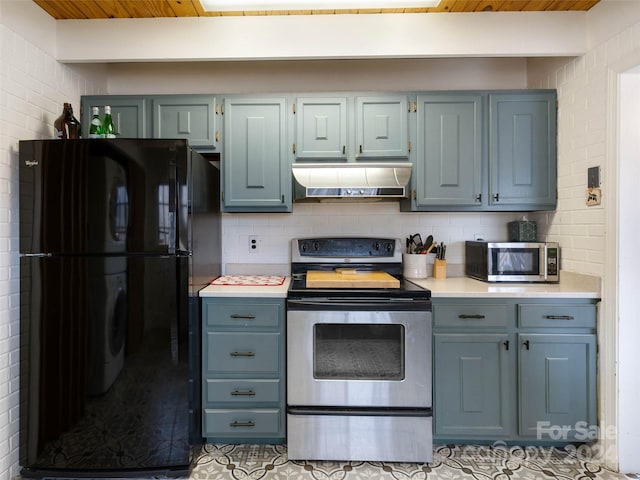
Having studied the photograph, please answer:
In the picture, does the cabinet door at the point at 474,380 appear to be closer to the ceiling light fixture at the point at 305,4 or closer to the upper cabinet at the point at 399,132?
the upper cabinet at the point at 399,132

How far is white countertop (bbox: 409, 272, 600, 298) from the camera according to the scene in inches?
76.9

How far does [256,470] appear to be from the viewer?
6.20ft

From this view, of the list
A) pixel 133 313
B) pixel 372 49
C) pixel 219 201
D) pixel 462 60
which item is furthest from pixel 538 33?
pixel 133 313

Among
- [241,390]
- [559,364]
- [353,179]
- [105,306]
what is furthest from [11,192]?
[559,364]

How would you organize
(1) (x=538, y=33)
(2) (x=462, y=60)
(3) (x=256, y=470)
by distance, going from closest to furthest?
(3) (x=256, y=470)
(1) (x=538, y=33)
(2) (x=462, y=60)

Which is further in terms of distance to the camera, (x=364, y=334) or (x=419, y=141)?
(x=419, y=141)

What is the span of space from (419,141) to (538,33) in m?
0.91

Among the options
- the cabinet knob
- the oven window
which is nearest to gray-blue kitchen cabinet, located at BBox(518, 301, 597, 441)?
the oven window

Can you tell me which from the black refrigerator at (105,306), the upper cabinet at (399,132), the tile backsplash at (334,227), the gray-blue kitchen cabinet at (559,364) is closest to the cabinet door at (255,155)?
the upper cabinet at (399,132)

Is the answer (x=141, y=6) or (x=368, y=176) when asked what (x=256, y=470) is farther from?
(x=141, y=6)

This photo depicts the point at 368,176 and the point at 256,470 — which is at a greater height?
the point at 368,176

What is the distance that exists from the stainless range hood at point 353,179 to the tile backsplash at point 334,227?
15.7 inches

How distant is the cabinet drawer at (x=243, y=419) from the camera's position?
2.00m

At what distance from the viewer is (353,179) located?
7.29 feet
